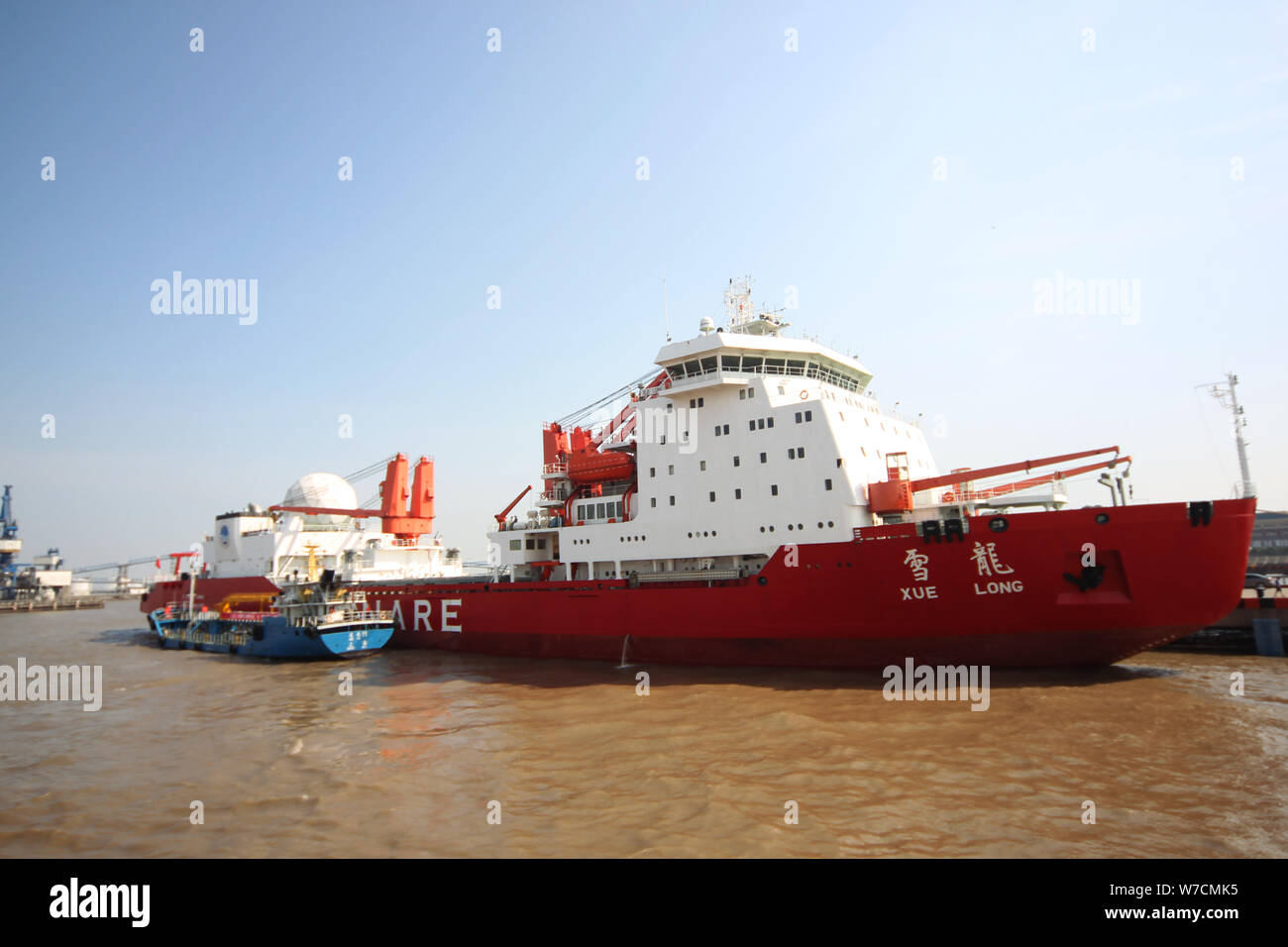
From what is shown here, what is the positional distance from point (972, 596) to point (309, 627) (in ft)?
61.5

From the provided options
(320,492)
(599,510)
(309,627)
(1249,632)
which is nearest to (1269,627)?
(1249,632)

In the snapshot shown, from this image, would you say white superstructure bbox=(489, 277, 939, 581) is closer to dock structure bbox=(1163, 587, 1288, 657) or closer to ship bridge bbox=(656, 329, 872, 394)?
ship bridge bbox=(656, 329, 872, 394)

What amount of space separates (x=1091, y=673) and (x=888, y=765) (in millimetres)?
6774

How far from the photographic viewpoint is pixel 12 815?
25.8 ft

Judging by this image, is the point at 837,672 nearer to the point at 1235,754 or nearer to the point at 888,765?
the point at 888,765

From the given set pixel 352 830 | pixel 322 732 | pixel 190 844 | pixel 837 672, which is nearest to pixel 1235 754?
pixel 837 672

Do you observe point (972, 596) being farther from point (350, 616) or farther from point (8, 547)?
point (8, 547)

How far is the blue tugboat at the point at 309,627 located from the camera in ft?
65.5

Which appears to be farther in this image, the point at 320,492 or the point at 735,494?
the point at 320,492

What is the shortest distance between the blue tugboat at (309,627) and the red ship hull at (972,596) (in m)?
9.25

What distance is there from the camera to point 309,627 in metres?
20.1

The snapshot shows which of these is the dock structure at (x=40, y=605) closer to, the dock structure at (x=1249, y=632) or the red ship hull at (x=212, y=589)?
the red ship hull at (x=212, y=589)

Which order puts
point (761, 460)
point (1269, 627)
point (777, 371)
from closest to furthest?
point (1269, 627)
point (761, 460)
point (777, 371)
